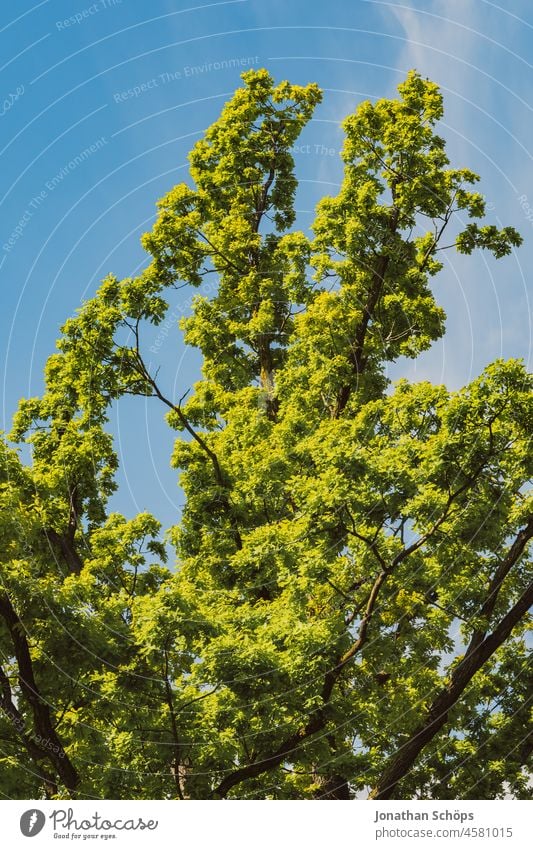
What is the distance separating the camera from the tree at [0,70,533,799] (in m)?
16.0

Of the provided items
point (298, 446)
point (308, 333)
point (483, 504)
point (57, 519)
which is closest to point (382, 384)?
point (308, 333)

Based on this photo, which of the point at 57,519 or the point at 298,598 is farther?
the point at 57,519

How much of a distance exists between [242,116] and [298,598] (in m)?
15.9

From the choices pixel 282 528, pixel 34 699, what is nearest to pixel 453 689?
pixel 282 528

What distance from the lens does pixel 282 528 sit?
2031cm

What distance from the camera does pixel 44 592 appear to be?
47.9 feet

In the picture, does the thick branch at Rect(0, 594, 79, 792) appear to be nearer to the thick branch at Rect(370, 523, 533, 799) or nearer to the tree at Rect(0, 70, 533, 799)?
the tree at Rect(0, 70, 533, 799)

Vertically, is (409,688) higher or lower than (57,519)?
lower

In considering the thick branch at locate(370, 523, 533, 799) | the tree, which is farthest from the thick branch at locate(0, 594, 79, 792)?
the thick branch at locate(370, 523, 533, 799)

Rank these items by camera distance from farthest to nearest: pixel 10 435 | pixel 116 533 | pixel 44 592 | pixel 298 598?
pixel 10 435 < pixel 116 533 < pixel 298 598 < pixel 44 592

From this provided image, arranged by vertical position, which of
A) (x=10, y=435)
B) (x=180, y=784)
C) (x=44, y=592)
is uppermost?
(x=10, y=435)

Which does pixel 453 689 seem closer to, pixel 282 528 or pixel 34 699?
pixel 282 528

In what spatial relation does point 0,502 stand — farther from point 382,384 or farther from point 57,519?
point 382,384

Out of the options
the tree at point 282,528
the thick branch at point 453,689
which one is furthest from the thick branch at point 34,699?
the thick branch at point 453,689
